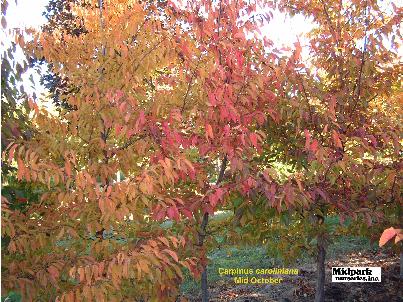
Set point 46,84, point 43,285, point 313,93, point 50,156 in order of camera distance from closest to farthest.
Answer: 1. point 43,285
2. point 50,156
3. point 313,93
4. point 46,84

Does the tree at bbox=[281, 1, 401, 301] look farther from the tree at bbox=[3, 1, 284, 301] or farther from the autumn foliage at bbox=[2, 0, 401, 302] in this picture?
the tree at bbox=[3, 1, 284, 301]

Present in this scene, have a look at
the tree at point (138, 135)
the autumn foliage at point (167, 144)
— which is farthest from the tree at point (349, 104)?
the tree at point (138, 135)

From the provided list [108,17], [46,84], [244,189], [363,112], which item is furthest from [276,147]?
[46,84]

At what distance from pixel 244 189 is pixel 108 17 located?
1.69 meters

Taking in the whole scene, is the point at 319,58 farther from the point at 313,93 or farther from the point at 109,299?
the point at 109,299

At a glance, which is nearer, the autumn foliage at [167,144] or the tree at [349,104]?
the autumn foliage at [167,144]

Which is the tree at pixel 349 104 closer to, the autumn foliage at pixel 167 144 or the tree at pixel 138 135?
the autumn foliage at pixel 167 144

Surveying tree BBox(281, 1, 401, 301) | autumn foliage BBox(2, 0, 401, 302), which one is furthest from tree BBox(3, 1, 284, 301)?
tree BBox(281, 1, 401, 301)

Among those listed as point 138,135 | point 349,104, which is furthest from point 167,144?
point 349,104

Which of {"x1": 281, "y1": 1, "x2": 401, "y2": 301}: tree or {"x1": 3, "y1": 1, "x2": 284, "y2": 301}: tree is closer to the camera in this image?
{"x1": 3, "y1": 1, "x2": 284, "y2": 301}: tree

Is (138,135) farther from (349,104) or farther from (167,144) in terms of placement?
(349,104)

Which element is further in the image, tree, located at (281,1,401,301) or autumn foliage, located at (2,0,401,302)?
tree, located at (281,1,401,301)

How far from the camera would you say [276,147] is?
3.69m

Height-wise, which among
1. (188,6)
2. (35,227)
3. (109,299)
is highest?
(188,6)
